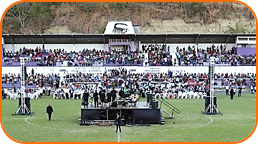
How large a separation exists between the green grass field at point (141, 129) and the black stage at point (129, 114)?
2.14ft

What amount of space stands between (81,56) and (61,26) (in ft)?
95.2

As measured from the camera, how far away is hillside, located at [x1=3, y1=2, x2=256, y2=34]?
8219 cm

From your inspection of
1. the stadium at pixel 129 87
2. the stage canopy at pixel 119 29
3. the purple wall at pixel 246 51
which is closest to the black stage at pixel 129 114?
the stadium at pixel 129 87

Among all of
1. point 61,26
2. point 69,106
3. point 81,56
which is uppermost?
point 61,26

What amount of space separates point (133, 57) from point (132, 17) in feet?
106

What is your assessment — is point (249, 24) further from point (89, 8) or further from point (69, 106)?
point (69, 106)

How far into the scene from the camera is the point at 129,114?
2334 centimetres

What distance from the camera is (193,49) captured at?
194 ft

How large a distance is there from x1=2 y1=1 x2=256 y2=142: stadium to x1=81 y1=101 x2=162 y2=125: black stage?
1.9 inches

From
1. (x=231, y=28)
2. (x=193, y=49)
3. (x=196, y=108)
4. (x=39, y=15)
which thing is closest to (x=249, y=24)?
(x=231, y=28)

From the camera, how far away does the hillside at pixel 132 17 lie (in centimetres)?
8219

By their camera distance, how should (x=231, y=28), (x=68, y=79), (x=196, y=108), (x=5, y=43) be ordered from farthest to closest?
(x=231, y=28) → (x=5, y=43) → (x=68, y=79) → (x=196, y=108)

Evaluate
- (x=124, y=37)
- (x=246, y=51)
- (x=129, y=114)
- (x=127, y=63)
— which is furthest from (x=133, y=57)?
(x=129, y=114)

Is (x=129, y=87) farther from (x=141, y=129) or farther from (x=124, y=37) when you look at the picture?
(x=141, y=129)
